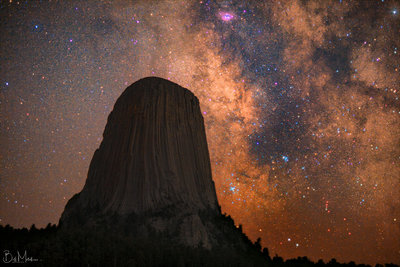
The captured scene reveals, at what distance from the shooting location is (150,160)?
20406 mm

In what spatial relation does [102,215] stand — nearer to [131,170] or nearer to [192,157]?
[131,170]

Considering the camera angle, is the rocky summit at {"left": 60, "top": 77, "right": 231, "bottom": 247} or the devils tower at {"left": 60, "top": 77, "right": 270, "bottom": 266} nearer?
the devils tower at {"left": 60, "top": 77, "right": 270, "bottom": 266}

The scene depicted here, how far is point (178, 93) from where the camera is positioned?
2470cm

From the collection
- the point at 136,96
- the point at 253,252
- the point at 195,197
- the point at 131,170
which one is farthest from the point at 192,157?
the point at 253,252

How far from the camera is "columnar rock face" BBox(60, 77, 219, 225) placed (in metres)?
19.2

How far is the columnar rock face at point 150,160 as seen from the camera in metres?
19.2
